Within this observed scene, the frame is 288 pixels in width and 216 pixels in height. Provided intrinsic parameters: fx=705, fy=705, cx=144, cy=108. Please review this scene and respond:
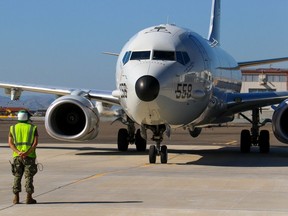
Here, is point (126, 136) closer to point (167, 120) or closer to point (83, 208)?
point (167, 120)

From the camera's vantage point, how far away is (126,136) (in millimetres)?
24000

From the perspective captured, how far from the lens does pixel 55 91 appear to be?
2456cm

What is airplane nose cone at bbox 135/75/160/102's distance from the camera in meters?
16.5

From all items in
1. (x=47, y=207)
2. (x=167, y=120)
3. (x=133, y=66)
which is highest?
(x=133, y=66)

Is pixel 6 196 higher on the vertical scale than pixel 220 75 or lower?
lower

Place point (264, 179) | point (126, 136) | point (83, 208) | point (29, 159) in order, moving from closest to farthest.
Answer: point (83, 208) < point (29, 159) < point (264, 179) < point (126, 136)

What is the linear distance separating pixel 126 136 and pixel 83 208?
13808 millimetres

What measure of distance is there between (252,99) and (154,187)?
968 centimetres

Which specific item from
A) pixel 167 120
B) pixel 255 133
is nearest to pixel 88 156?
pixel 167 120

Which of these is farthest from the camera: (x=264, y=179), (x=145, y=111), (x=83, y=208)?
(x=145, y=111)

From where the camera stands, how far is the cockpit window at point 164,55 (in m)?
17.6

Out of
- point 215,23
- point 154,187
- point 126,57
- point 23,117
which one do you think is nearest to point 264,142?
point 126,57

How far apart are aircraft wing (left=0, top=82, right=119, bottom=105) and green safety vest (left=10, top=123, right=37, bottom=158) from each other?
424 inches

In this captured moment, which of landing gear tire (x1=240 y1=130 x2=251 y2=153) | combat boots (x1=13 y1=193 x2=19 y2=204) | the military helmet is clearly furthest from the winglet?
combat boots (x1=13 y1=193 x2=19 y2=204)
